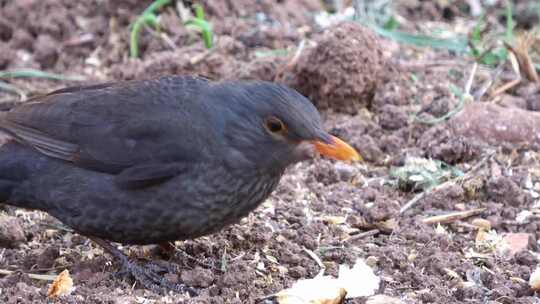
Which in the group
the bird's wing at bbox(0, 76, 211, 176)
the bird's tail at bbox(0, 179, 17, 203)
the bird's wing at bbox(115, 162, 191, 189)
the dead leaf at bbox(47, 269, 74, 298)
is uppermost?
the bird's wing at bbox(0, 76, 211, 176)

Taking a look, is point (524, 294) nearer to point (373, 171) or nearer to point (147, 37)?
point (373, 171)

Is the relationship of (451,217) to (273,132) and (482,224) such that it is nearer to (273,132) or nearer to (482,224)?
(482,224)

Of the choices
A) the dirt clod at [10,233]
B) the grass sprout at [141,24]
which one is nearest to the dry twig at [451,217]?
the dirt clod at [10,233]

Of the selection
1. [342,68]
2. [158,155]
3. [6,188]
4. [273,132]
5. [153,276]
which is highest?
[273,132]

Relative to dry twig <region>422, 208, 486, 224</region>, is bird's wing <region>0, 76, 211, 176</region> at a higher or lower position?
higher

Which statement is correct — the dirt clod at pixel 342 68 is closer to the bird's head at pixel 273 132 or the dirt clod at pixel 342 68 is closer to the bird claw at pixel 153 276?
the bird's head at pixel 273 132

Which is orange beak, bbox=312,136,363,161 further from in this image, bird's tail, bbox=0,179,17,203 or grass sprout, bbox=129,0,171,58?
grass sprout, bbox=129,0,171,58

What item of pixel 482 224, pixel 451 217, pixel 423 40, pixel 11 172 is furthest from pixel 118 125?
pixel 423 40

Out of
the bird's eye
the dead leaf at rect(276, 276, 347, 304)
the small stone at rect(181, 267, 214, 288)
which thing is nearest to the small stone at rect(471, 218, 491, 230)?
the dead leaf at rect(276, 276, 347, 304)
